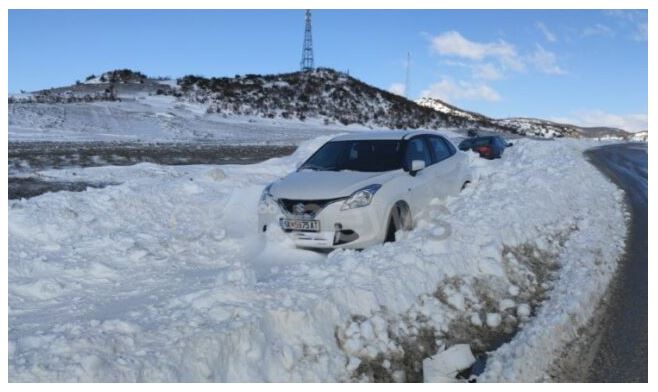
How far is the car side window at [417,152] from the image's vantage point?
25.7ft

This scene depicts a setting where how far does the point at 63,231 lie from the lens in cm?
699

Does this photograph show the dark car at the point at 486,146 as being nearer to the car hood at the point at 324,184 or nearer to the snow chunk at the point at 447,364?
the car hood at the point at 324,184

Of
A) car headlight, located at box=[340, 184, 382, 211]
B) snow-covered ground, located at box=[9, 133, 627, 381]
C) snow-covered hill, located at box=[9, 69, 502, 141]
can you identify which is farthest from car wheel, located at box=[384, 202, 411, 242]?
snow-covered hill, located at box=[9, 69, 502, 141]

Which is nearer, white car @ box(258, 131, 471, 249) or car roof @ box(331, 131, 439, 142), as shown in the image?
white car @ box(258, 131, 471, 249)

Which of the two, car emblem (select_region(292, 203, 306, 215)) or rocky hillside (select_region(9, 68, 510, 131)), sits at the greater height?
rocky hillside (select_region(9, 68, 510, 131))

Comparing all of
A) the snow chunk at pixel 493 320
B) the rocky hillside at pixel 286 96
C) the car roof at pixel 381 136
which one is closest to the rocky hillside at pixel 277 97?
the rocky hillside at pixel 286 96

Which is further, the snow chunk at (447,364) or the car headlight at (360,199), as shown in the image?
the car headlight at (360,199)

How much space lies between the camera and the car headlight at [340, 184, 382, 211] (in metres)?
6.53

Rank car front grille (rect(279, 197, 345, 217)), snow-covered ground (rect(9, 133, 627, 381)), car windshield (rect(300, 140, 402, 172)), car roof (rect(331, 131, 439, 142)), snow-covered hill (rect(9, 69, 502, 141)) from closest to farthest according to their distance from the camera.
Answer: snow-covered ground (rect(9, 133, 627, 381)) → car front grille (rect(279, 197, 345, 217)) → car windshield (rect(300, 140, 402, 172)) → car roof (rect(331, 131, 439, 142)) → snow-covered hill (rect(9, 69, 502, 141))

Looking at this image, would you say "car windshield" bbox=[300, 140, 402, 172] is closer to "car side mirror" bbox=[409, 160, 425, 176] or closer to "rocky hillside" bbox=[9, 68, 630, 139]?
"car side mirror" bbox=[409, 160, 425, 176]

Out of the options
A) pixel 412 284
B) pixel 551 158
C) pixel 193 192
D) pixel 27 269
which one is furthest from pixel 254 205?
pixel 551 158

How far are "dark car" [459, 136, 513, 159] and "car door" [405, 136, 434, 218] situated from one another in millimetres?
11732

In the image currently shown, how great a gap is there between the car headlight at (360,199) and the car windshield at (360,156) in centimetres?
84

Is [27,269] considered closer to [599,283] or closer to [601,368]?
[601,368]
